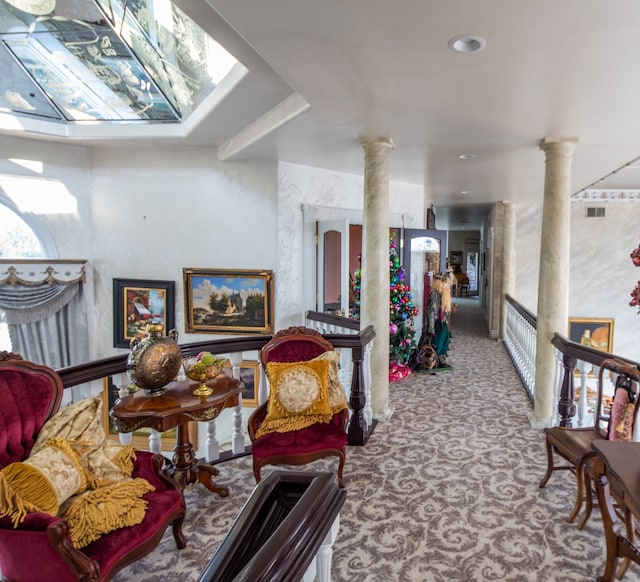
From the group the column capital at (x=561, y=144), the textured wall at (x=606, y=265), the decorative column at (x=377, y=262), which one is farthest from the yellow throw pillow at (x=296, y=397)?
the textured wall at (x=606, y=265)

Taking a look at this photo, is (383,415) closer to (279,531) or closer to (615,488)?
(615,488)

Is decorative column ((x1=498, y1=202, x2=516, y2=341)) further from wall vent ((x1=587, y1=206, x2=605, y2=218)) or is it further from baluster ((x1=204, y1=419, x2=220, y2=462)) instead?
baluster ((x1=204, y1=419, x2=220, y2=462))

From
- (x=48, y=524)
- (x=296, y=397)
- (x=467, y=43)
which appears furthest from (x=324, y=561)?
(x=467, y=43)

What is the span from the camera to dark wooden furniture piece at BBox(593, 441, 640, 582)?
6.37 feet

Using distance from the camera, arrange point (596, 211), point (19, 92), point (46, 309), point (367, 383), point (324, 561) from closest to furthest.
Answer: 1. point (324, 561)
2. point (367, 383)
3. point (19, 92)
4. point (46, 309)
5. point (596, 211)

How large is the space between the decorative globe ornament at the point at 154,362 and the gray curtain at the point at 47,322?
13.9 ft

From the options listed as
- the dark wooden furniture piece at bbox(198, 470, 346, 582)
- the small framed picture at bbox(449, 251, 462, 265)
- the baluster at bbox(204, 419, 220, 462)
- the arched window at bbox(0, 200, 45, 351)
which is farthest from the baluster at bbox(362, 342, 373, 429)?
the small framed picture at bbox(449, 251, 462, 265)

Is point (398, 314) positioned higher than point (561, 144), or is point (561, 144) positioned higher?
point (561, 144)

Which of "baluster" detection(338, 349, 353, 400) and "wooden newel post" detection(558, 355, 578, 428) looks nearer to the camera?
"wooden newel post" detection(558, 355, 578, 428)

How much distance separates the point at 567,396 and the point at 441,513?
5.62ft

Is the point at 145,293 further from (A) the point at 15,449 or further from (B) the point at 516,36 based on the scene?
(B) the point at 516,36

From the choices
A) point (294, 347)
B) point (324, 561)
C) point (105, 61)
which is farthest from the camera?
point (105, 61)

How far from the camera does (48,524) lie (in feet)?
5.30

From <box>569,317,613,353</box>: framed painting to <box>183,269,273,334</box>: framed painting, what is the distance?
26.1 feet
